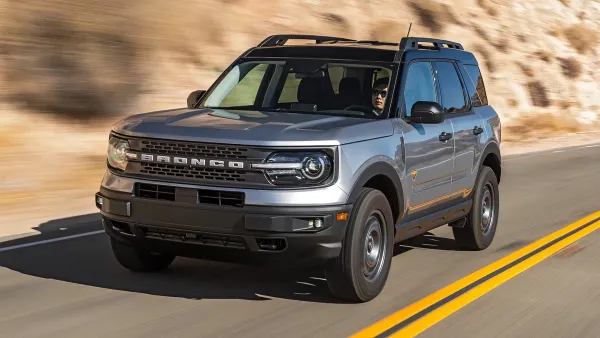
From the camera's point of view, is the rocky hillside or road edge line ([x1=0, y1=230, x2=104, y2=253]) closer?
road edge line ([x1=0, y1=230, x2=104, y2=253])

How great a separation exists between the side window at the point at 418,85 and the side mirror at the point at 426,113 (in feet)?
0.57

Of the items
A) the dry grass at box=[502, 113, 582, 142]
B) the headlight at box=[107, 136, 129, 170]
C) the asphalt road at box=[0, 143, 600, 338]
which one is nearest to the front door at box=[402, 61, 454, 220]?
the asphalt road at box=[0, 143, 600, 338]

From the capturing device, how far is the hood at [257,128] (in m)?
6.50

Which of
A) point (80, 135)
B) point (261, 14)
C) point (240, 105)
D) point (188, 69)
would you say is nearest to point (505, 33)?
point (261, 14)

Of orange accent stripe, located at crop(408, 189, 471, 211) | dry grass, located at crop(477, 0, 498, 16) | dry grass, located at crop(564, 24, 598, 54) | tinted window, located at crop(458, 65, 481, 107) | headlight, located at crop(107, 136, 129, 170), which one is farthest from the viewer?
dry grass, located at crop(564, 24, 598, 54)

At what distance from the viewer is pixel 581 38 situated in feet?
145

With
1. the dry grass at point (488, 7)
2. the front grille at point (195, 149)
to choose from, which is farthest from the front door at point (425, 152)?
the dry grass at point (488, 7)

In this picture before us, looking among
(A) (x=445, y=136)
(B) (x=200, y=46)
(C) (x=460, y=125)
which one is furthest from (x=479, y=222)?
(B) (x=200, y=46)

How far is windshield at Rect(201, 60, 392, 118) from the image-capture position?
7.75 metres

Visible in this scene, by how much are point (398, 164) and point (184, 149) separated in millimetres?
1706

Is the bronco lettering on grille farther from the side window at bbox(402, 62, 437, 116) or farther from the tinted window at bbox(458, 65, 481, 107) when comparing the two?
the tinted window at bbox(458, 65, 481, 107)

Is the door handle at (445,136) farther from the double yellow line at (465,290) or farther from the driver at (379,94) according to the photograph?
the double yellow line at (465,290)

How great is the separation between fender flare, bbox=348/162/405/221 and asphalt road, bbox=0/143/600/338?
2.31 feet

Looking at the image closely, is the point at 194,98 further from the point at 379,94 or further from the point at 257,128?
the point at 257,128
